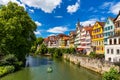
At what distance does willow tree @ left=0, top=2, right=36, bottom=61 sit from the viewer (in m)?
41.7

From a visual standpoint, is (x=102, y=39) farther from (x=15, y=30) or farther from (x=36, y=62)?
(x=15, y=30)

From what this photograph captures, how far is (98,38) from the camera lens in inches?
2245

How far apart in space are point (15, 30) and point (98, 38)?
24.0m

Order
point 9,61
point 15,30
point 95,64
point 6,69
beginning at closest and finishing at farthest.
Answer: point 6,69 < point 95,64 < point 9,61 < point 15,30

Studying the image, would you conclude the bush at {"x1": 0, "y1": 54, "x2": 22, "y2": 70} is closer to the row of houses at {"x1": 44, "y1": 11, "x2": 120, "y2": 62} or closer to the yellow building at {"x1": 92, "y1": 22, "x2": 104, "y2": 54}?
the row of houses at {"x1": 44, "y1": 11, "x2": 120, "y2": 62}

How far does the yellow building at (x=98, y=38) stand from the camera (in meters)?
55.1

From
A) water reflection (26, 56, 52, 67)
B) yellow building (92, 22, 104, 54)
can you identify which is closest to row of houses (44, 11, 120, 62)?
yellow building (92, 22, 104, 54)

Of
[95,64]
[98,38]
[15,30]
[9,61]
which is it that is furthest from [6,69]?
[98,38]

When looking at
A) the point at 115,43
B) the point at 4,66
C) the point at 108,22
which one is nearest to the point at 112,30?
the point at 108,22

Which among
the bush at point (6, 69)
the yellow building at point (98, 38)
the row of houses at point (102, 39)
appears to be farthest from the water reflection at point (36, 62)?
the yellow building at point (98, 38)

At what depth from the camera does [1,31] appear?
137ft

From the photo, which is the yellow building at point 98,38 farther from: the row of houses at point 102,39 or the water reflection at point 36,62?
the water reflection at point 36,62

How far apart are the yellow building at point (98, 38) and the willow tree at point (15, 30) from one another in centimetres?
1739

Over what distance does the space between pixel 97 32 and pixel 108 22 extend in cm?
878
